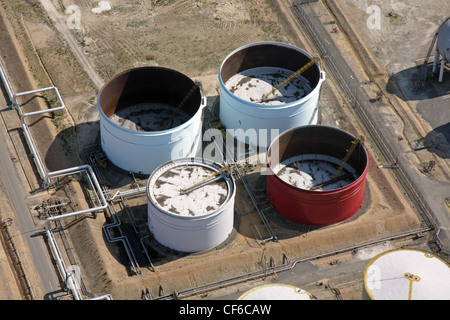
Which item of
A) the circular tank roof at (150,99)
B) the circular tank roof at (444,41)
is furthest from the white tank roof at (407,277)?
the circular tank roof at (444,41)

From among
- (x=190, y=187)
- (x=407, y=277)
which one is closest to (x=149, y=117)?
(x=190, y=187)

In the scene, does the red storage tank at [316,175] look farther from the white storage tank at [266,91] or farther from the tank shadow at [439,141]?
the tank shadow at [439,141]

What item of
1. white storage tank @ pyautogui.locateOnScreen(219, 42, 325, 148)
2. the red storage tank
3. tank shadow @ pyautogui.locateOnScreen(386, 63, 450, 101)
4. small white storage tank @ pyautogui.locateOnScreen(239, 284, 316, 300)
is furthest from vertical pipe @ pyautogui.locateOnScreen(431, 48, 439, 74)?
small white storage tank @ pyautogui.locateOnScreen(239, 284, 316, 300)

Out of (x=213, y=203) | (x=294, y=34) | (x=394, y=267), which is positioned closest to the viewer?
(x=394, y=267)

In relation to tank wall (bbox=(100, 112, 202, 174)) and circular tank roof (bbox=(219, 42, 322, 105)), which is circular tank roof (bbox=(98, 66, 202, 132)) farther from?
circular tank roof (bbox=(219, 42, 322, 105))

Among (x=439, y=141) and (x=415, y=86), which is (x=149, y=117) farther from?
(x=415, y=86)

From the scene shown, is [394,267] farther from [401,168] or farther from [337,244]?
[401,168]

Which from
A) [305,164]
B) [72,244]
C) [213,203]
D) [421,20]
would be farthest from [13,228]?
[421,20]

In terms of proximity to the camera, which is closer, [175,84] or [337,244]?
[337,244]
